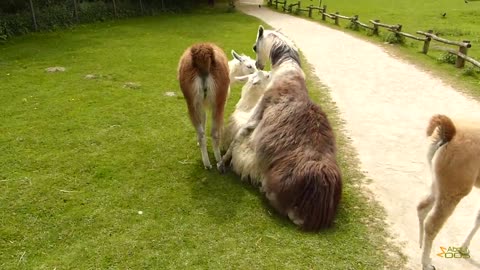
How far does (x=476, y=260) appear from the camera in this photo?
3537 millimetres

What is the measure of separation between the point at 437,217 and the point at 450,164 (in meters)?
0.45

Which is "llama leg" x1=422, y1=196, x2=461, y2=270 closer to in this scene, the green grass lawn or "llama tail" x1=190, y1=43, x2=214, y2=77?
the green grass lawn

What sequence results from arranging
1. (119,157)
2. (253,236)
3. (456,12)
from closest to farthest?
(253,236) < (119,157) < (456,12)

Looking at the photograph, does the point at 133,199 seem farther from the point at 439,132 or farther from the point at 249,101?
the point at 439,132

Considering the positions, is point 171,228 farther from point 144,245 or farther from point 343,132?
point 343,132

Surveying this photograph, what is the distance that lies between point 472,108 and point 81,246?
6.97m

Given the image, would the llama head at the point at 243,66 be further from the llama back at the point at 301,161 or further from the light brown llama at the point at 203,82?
the llama back at the point at 301,161

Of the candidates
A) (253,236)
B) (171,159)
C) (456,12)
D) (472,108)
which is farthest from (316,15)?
(253,236)

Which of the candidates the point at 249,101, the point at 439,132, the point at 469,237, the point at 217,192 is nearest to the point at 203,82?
the point at 249,101

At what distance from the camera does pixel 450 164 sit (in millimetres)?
3020

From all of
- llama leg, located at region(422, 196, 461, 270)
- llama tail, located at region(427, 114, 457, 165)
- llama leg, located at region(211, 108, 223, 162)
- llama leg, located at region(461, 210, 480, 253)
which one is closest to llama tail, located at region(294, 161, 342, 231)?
llama leg, located at region(422, 196, 461, 270)

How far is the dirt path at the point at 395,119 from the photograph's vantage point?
398 cm

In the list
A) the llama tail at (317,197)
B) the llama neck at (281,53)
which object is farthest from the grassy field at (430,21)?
the llama tail at (317,197)

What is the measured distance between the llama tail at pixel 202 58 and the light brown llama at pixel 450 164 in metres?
2.51
